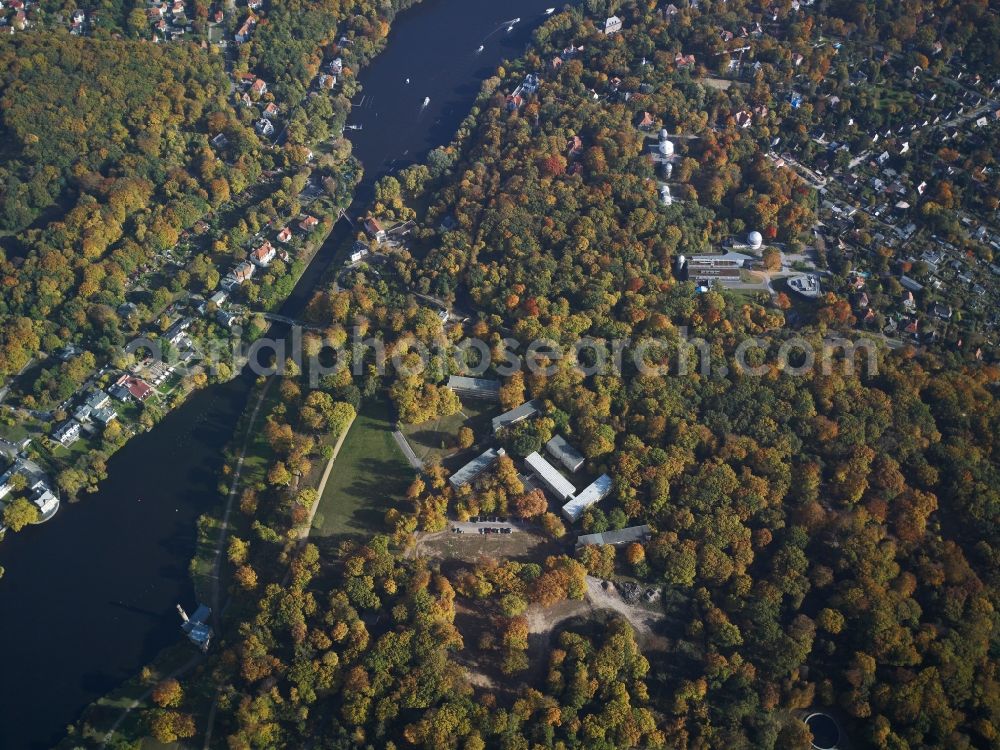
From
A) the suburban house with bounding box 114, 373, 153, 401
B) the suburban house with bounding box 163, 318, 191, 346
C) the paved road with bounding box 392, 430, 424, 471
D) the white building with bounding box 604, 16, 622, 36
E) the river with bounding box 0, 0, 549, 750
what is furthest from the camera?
the white building with bounding box 604, 16, 622, 36

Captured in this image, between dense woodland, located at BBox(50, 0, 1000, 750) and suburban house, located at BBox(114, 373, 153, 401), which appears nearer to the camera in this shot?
dense woodland, located at BBox(50, 0, 1000, 750)

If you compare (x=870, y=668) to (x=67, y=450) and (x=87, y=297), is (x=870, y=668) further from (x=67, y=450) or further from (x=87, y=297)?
(x=87, y=297)

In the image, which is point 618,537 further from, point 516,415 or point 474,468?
point 516,415

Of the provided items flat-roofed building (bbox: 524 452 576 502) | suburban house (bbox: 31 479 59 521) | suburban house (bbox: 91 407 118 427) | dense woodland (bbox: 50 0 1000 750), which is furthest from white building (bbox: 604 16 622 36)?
suburban house (bbox: 31 479 59 521)

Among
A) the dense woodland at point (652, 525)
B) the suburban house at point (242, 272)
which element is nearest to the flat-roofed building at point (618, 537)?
the dense woodland at point (652, 525)

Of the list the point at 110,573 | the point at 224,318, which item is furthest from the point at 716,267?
the point at 110,573

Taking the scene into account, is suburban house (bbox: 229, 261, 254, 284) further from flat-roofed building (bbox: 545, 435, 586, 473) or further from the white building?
the white building

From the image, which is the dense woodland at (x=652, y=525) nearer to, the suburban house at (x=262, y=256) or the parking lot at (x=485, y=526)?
the parking lot at (x=485, y=526)
